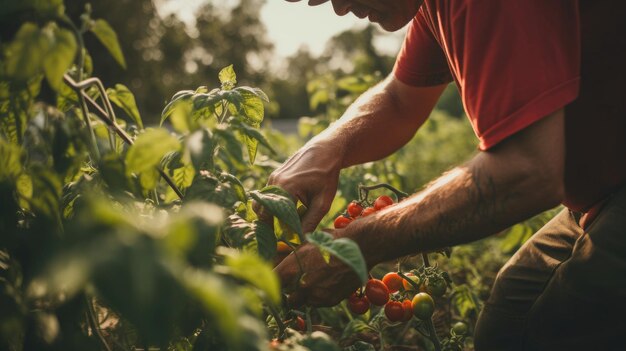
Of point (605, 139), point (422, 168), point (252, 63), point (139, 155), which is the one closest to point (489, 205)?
point (605, 139)

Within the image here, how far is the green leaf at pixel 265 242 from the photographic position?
126 centimetres

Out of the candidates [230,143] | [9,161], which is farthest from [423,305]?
[9,161]

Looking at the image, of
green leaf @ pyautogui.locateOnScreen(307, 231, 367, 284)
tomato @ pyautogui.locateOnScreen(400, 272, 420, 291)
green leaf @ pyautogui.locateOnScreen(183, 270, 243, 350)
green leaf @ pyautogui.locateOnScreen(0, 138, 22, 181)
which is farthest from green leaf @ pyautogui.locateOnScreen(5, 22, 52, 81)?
tomato @ pyautogui.locateOnScreen(400, 272, 420, 291)

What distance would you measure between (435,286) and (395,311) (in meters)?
0.15

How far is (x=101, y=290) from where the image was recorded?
716 mm

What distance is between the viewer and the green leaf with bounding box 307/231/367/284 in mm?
1031

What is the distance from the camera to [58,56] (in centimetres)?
96

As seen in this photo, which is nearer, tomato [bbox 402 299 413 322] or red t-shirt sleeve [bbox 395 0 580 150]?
red t-shirt sleeve [bbox 395 0 580 150]

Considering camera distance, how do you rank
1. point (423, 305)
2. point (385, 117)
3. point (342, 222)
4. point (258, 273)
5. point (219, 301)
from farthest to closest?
point (385, 117) < point (342, 222) < point (423, 305) < point (258, 273) < point (219, 301)

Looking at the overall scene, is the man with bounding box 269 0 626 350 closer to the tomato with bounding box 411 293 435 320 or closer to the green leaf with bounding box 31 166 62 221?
the tomato with bounding box 411 293 435 320

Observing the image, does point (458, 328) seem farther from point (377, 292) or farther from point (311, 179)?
point (311, 179)

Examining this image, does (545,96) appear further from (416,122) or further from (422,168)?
(422,168)

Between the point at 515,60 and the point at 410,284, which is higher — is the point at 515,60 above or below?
above

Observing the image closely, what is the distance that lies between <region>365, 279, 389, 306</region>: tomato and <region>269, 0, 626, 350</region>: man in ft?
0.36
